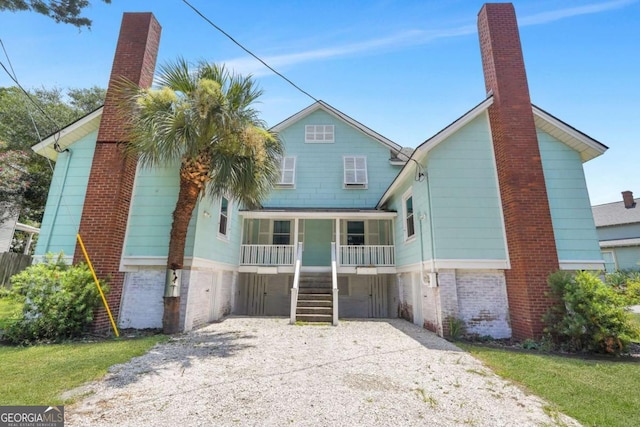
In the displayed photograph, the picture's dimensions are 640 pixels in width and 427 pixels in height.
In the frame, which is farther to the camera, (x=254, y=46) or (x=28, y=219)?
(x=28, y=219)

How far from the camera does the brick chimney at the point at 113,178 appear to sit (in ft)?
26.4

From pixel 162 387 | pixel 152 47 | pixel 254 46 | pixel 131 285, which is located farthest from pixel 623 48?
pixel 131 285

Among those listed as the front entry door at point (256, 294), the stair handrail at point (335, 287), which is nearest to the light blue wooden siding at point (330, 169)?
the stair handrail at point (335, 287)

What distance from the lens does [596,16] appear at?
721 cm

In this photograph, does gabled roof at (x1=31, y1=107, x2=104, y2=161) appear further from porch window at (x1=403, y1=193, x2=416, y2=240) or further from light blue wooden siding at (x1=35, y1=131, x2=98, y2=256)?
porch window at (x1=403, y1=193, x2=416, y2=240)

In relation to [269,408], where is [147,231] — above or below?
above

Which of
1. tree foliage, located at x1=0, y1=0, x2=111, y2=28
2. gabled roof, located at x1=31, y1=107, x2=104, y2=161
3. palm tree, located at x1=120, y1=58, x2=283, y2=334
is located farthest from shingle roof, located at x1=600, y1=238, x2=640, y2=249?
gabled roof, located at x1=31, y1=107, x2=104, y2=161

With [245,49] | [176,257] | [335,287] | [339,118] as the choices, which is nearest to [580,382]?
[335,287]

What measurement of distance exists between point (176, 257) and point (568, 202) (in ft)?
36.7

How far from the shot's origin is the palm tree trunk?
7676mm

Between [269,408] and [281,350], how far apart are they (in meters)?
2.80

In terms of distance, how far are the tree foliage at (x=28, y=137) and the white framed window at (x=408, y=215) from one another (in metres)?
19.2

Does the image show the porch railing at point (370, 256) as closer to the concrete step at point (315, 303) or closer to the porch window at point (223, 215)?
the concrete step at point (315, 303)

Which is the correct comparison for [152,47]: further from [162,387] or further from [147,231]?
[162,387]
